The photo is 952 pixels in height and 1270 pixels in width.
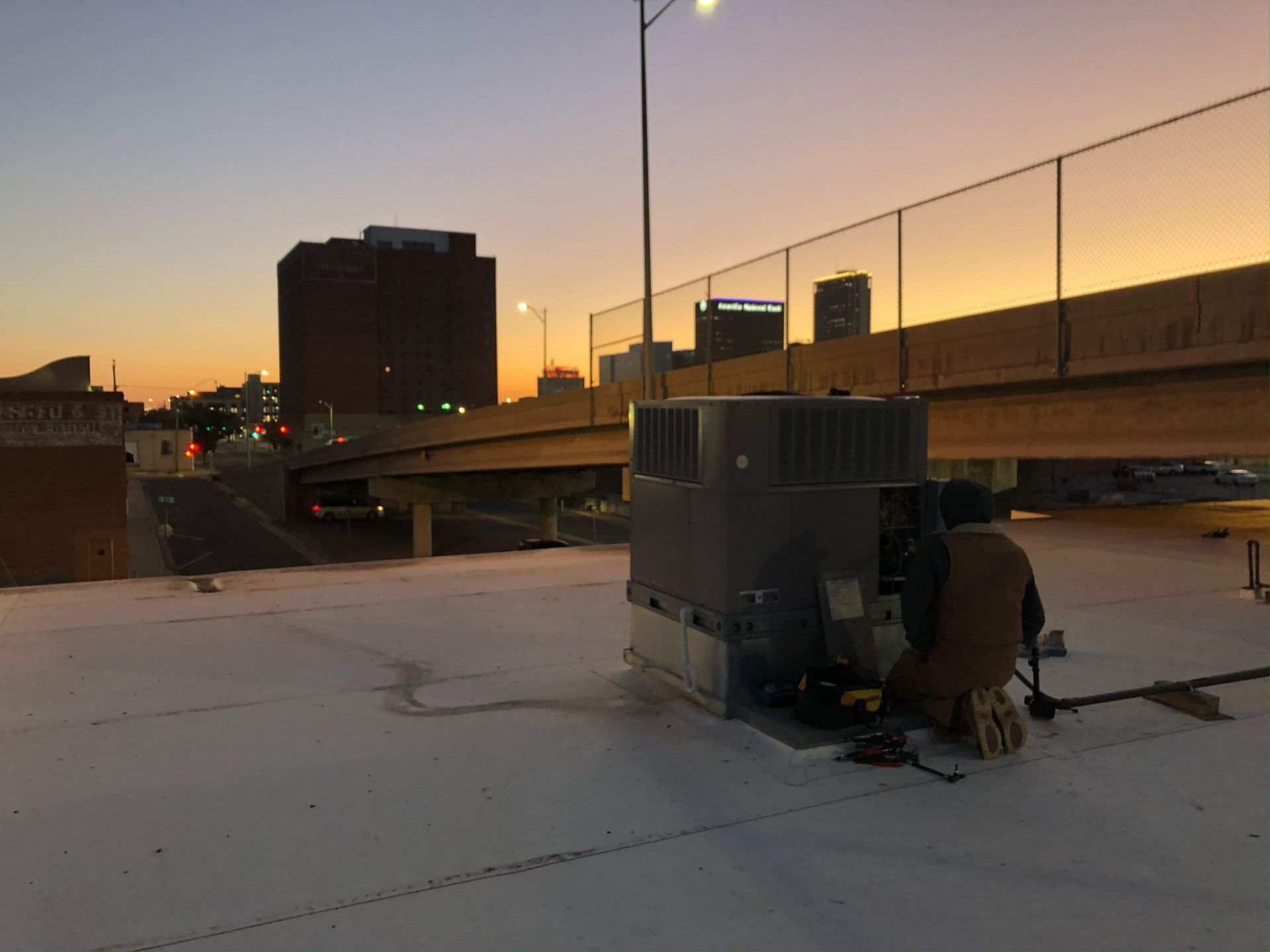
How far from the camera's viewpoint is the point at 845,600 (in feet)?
16.1

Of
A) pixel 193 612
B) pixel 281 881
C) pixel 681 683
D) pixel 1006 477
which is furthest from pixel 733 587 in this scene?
pixel 1006 477

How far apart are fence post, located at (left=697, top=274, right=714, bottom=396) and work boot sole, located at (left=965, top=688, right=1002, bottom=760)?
46.8 feet

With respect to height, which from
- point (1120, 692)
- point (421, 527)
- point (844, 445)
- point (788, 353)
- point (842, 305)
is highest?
point (842, 305)

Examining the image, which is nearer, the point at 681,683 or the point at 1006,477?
the point at 681,683

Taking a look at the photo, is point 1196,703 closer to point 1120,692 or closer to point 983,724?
point 1120,692

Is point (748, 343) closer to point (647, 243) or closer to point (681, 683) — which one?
point (647, 243)

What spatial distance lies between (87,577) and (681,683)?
24425 mm

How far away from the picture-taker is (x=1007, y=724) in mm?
4406

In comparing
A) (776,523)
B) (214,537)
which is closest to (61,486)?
(214,537)

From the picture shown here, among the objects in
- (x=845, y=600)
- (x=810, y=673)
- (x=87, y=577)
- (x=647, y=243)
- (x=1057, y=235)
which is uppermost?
(x=647, y=243)

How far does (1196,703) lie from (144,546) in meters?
38.2

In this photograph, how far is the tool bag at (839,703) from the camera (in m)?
4.42

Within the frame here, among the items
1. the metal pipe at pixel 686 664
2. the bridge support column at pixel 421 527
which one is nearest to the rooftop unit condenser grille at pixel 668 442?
the metal pipe at pixel 686 664

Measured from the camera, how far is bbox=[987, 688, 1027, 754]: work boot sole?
4.40m
